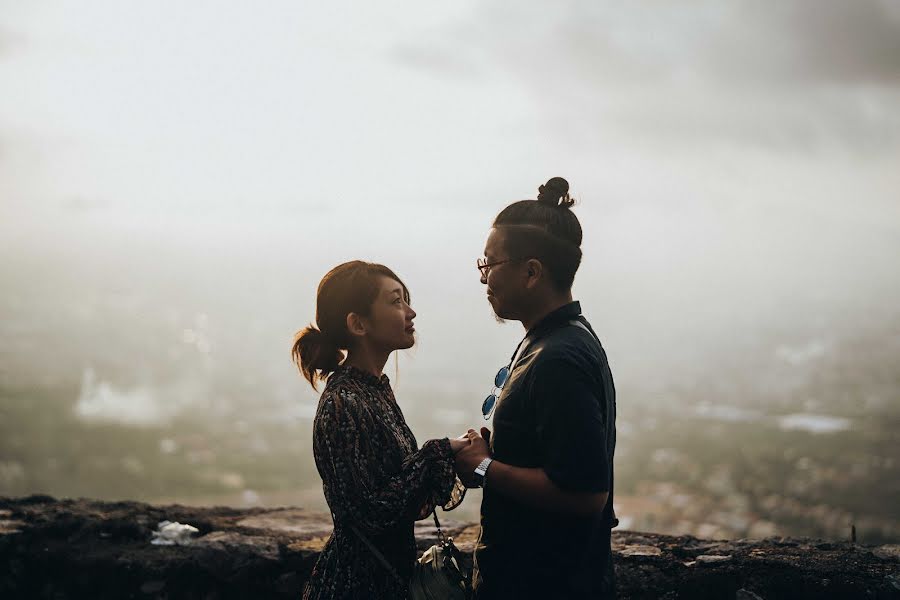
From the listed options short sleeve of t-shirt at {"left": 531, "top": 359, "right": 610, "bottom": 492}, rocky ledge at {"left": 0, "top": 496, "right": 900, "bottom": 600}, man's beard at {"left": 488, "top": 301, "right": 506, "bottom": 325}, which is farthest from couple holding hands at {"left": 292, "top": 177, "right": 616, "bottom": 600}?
rocky ledge at {"left": 0, "top": 496, "right": 900, "bottom": 600}

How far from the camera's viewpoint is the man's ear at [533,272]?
3.85 metres

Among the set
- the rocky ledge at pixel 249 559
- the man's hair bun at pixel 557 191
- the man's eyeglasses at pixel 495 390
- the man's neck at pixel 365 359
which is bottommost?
the rocky ledge at pixel 249 559

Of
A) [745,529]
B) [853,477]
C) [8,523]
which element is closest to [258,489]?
[745,529]

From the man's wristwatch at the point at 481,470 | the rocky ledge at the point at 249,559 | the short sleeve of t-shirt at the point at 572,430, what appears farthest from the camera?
the rocky ledge at the point at 249,559

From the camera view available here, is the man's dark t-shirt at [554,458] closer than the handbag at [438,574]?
Yes

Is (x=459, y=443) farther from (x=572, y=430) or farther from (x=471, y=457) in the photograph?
(x=572, y=430)

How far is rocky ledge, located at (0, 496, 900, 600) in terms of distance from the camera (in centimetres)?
518

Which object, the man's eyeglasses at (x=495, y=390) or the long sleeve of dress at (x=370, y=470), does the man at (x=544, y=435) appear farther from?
the long sleeve of dress at (x=370, y=470)

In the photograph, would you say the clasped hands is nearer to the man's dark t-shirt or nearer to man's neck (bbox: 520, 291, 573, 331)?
the man's dark t-shirt

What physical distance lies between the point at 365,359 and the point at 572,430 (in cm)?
165

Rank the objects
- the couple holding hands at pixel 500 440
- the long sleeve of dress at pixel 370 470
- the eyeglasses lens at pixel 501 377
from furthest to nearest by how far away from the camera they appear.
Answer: the eyeglasses lens at pixel 501 377
the long sleeve of dress at pixel 370 470
the couple holding hands at pixel 500 440

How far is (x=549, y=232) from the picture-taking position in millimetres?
3844

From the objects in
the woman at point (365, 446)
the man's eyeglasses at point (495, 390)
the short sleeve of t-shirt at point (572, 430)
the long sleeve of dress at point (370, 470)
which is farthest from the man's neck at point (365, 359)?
the short sleeve of t-shirt at point (572, 430)

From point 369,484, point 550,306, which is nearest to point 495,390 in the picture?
point 550,306
